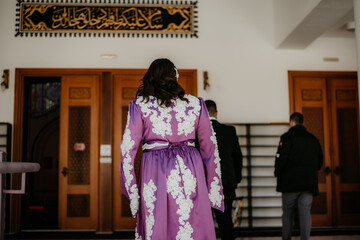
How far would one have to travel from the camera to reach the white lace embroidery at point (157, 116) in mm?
2172

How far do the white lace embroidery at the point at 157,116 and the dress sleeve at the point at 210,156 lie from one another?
0.67 feet

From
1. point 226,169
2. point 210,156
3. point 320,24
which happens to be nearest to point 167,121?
point 210,156

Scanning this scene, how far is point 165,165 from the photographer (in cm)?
213

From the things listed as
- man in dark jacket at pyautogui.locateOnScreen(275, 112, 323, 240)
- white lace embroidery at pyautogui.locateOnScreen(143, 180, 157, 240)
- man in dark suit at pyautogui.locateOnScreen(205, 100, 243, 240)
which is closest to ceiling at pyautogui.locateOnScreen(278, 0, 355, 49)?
man in dark jacket at pyautogui.locateOnScreen(275, 112, 323, 240)

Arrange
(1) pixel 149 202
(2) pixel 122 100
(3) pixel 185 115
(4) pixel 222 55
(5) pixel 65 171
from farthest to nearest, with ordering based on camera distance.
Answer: (4) pixel 222 55 < (2) pixel 122 100 < (5) pixel 65 171 < (3) pixel 185 115 < (1) pixel 149 202

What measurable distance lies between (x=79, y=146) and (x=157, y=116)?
3.87 m

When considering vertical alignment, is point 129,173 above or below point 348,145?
below

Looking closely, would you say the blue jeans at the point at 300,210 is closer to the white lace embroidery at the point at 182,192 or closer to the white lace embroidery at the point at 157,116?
the white lace embroidery at the point at 182,192

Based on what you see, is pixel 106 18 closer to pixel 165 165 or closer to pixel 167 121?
pixel 167 121

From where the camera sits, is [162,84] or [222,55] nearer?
[162,84]

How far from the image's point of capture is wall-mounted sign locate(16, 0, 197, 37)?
5910 millimetres

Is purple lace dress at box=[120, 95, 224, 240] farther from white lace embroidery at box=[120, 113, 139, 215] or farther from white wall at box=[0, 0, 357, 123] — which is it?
white wall at box=[0, 0, 357, 123]

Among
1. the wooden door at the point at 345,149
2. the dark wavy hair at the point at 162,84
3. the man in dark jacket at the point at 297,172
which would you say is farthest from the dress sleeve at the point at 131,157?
the wooden door at the point at 345,149

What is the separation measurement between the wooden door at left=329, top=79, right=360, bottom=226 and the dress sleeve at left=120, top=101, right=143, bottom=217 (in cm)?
467
